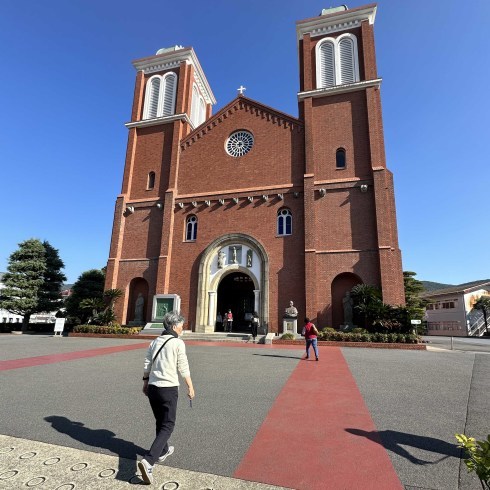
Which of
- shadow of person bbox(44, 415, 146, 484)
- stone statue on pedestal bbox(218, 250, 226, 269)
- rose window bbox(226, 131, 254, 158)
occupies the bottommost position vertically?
shadow of person bbox(44, 415, 146, 484)

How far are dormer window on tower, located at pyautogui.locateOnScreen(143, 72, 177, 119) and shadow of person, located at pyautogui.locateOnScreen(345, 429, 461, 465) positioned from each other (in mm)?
27507

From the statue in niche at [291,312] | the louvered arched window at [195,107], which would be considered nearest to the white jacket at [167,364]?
the statue in niche at [291,312]

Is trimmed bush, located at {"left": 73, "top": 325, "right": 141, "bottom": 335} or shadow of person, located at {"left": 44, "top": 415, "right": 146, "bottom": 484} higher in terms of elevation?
trimmed bush, located at {"left": 73, "top": 325, "right": 141, "bottom": 335}

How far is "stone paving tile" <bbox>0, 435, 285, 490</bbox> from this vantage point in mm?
3082

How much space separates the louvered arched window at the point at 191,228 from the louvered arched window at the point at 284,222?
20.0 ft

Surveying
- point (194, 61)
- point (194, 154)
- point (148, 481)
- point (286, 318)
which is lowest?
point (148, 481)

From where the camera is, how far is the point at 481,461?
6.88 ft

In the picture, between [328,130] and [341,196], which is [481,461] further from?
[328,130]

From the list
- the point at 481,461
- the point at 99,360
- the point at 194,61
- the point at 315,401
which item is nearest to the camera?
the point at 481,461

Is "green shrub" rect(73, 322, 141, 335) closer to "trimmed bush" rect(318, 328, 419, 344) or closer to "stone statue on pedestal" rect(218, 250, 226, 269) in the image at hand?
"stone statue on pedestal" rect(218, 250, 226, 269)

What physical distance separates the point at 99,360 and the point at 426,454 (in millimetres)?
9482

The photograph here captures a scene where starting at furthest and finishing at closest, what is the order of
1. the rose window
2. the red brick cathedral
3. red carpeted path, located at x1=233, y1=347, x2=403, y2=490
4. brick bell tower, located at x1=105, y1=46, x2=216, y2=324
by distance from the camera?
the rose window < brick bell tower, located at x1=105, y1=46, x2=216, y2=324 < the red brick cathedral < red carpeted path, located at x1=233, y1=347, x2=403, y2=490

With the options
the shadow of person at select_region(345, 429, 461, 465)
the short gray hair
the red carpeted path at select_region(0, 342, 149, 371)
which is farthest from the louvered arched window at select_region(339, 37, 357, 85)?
the short gray hair

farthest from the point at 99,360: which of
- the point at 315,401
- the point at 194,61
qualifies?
the point at 194,61
